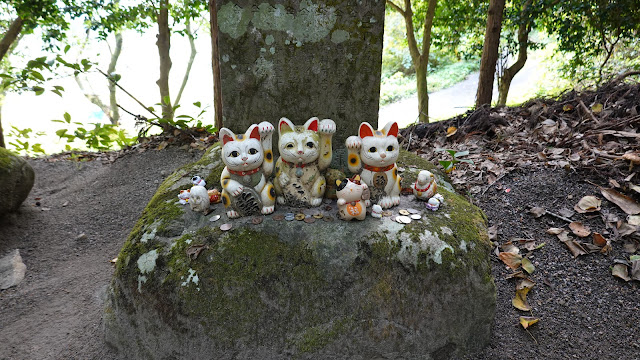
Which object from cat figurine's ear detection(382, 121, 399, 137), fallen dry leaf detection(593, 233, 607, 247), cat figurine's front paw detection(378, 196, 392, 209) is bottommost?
fallen dry leaf detection(593, 233, 607, 247)

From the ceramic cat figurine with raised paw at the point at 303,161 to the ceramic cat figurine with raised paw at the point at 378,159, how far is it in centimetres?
16

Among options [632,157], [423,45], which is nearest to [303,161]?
[632,157]

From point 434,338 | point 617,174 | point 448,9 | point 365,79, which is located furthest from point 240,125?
point 448,9

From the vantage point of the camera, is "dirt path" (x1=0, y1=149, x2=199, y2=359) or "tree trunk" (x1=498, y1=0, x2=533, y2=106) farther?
"tree trunk" (x1=498, y1=0, x2=533, y2=106)

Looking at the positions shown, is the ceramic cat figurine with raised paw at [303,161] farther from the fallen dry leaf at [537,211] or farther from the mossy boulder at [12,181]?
the mossy boulder at [12,181]

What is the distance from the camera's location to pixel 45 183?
500 centimetres

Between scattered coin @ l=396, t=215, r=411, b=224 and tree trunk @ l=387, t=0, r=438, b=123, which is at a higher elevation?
tree trunk @ l=387, t=0, r=438, b=123

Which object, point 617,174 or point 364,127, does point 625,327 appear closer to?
point 617,174

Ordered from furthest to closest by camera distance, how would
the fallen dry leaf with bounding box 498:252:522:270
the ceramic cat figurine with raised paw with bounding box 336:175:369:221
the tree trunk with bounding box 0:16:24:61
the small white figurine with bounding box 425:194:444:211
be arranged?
the tree trunk with bounding box 0:16:24:61, the fallen dry leaf with bounding box 498:252:522:270, the small white figurine with bounding box 425:194:444:211, the ceramic cat figurine with raised paw with bounding box 336:175:369:221

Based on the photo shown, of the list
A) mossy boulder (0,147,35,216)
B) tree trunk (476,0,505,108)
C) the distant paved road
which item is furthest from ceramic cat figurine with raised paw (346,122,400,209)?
the distant paved road

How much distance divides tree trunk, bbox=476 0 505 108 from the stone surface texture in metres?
3.51

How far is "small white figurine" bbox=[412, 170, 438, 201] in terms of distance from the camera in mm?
2230

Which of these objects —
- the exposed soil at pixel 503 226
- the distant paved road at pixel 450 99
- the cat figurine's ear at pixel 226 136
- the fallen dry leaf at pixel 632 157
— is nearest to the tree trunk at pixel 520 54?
the exposed soil at pixel 503 226

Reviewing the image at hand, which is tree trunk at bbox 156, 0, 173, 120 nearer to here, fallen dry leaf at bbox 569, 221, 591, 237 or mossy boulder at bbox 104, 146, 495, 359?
mossy boulder at bbox 104, 146, 495, 359
